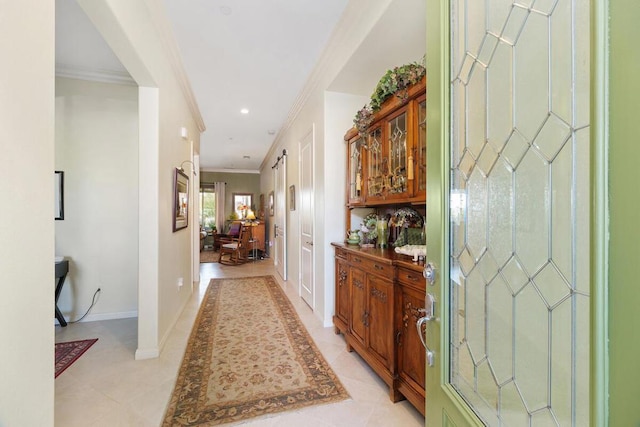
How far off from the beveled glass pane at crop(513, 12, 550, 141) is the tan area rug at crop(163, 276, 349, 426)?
1904 mm

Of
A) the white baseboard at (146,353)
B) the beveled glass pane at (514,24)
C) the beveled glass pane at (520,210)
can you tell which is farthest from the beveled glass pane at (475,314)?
the white baseboard at (146,353)

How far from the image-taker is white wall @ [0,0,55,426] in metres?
0.79

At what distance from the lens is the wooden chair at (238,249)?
6844 millimetres

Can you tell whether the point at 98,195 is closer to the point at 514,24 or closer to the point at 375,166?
the point at 375,166

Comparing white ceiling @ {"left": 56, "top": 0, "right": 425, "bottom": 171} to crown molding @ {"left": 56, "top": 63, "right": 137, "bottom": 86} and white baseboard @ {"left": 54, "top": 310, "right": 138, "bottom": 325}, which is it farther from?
white baseboard @ {"left": 54, "top": 310, "right": 138, "bottom": 325}

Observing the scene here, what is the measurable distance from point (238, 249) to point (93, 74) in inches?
175

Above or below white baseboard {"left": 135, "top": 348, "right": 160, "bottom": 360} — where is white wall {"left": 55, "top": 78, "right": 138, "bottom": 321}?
above

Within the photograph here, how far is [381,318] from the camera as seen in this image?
1999 millimetres

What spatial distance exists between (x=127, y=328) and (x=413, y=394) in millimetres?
2860

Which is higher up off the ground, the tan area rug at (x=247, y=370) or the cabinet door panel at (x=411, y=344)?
the cabinet door panel at (x=411, y=344)

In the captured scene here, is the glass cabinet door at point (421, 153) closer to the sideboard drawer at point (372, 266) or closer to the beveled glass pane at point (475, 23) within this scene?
the sideboard drawer at point (372, 266)

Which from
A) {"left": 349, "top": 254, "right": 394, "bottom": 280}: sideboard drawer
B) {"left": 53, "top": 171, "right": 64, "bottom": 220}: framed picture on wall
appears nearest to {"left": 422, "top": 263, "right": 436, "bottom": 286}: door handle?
{"left": 349, "top": 254, "right": 394, "bottom": 280}: sideboard drawer

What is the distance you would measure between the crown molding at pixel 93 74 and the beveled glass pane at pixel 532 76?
12.1ft

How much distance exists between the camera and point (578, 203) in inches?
20.7
